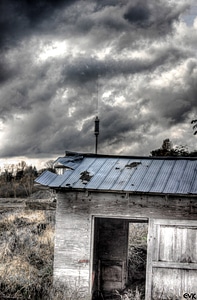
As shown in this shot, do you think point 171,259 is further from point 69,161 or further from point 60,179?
point 69,161

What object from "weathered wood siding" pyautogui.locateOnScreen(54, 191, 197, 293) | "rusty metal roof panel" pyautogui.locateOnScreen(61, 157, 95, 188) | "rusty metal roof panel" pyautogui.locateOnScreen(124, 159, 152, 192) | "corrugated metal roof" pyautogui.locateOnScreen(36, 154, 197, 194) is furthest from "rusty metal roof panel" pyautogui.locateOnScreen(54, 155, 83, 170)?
"rusty metal roof panel" pyautogui.locateOnScreen(124, 159, 152, 192)

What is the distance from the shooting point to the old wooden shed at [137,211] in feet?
29.4

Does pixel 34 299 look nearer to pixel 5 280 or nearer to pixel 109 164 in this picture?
pixel 5 280

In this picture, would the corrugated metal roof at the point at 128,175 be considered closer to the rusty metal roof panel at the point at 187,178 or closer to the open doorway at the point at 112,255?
the rusty metal roof panel at the point at 187,178

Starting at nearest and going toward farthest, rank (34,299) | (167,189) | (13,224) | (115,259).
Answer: (167,189), (34,299), (115,259), (13,224)

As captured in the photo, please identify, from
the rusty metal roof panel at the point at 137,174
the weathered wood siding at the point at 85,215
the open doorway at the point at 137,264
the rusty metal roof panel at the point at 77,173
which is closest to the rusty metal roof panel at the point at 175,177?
the weathered wood siding at the point at 85,215

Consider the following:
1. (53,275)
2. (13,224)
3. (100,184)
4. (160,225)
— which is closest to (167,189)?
(160,225)

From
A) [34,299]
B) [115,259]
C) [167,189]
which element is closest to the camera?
[167,189]

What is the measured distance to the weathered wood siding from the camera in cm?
917

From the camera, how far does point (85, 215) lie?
31.1ft

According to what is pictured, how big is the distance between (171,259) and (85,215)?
2.15 metres

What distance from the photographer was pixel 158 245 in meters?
9.09

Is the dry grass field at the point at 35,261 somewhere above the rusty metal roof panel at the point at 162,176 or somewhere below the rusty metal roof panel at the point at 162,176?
below

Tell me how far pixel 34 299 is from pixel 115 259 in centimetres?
292
